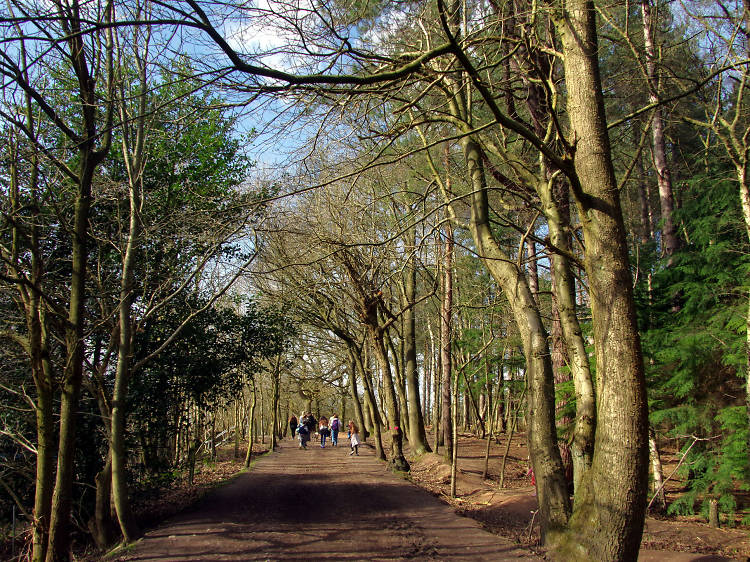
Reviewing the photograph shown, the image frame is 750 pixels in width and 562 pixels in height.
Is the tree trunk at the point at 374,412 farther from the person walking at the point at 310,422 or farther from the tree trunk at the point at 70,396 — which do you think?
the tree trunk at the point at 70,396

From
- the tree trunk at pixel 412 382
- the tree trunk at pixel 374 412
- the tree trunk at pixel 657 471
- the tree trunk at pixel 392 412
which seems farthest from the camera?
the tree trunk at pixel 412 382

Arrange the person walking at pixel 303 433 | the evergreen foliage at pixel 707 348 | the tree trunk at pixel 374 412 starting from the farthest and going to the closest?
the person walking at pixel 303 433 < the tree trunk at pixel 374 412 < the evergreen foliage at pixel 707 348

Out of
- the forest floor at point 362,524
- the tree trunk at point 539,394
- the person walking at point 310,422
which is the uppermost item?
the tree trunk at point 539,394

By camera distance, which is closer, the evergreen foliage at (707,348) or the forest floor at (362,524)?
the forest floor at (362,524)

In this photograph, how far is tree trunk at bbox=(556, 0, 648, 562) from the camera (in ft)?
15.3

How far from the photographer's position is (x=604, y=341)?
5.00 metres

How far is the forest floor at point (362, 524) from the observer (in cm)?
710

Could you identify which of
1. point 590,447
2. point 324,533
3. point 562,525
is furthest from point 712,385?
point 324,533

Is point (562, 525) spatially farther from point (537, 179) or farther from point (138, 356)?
point (138, 356)

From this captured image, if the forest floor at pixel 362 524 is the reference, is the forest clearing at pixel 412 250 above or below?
above

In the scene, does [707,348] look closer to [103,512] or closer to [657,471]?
[657,471]

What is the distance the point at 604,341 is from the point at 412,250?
2970 mm

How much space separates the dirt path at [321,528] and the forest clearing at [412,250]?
Result: 0.17m

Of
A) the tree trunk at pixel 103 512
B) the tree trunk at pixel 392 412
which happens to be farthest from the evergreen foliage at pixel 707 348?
the tree trunk at pixel 103 512
